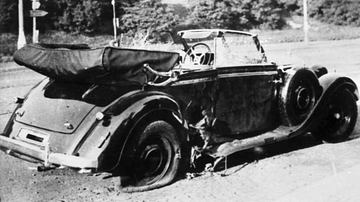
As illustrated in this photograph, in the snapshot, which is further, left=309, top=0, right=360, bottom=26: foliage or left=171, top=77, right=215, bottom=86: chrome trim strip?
left=309, top=0, right=360, bottom=26: foliage

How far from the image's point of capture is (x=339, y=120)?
656 centimetres

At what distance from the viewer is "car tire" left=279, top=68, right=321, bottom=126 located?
229 inches

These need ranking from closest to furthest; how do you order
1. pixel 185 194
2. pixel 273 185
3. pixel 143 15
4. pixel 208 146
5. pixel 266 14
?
pixel 185 194, pixel 273 185, pixel 208 146, pixel 143 15, pixel 266 14

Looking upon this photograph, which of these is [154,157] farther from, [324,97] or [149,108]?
[324,97]

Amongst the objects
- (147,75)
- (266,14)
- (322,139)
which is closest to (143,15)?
(266,14)

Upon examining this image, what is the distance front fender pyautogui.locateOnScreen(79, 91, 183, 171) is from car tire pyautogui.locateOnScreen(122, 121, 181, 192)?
0.14 m

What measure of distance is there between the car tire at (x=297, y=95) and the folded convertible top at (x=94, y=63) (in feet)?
7.12

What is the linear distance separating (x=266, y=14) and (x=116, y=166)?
17591 millimetres

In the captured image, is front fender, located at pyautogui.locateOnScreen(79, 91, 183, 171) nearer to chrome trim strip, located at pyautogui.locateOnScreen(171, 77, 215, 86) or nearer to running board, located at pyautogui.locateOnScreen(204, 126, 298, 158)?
chrome trim strip, located at pyautogui.locateOnScreen(171, 77, 215, 86)

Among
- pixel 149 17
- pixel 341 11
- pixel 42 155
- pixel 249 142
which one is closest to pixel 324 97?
pixel 249 142

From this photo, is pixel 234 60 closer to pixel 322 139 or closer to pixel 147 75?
pixel 147 75

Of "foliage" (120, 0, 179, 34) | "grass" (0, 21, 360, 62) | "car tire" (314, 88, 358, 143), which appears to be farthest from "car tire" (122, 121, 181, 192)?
"grass" (0, 21, 360, 62)

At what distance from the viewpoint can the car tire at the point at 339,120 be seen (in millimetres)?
6496

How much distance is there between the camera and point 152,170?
177 inches
